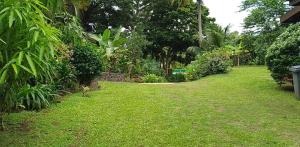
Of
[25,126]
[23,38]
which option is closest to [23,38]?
[23,38]

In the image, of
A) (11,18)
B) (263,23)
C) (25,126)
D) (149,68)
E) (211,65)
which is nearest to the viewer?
(11,18)

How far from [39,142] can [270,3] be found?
23495 mm

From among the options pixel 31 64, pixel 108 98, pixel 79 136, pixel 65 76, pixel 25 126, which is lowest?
pixel 79 136

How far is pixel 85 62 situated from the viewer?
12609 millimetres

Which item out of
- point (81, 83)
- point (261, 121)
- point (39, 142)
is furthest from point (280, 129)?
point (81, 83)

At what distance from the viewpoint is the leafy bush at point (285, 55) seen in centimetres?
1252

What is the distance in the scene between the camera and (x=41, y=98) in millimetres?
8852

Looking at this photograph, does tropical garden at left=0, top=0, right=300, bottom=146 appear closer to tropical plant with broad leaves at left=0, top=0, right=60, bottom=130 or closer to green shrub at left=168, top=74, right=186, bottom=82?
tropical plant with broad leaves at left=0, top=0, right=60, bottom=130

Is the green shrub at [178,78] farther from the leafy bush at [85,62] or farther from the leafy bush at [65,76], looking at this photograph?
the leafy bush at [65,76]

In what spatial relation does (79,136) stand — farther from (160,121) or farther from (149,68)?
(149,68)

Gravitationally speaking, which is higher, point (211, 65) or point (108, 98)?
point (211, 65)

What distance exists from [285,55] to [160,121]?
21.4 ft

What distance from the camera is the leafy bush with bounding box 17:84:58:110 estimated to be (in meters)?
8.38

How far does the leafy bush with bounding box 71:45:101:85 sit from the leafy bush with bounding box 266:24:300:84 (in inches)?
230
